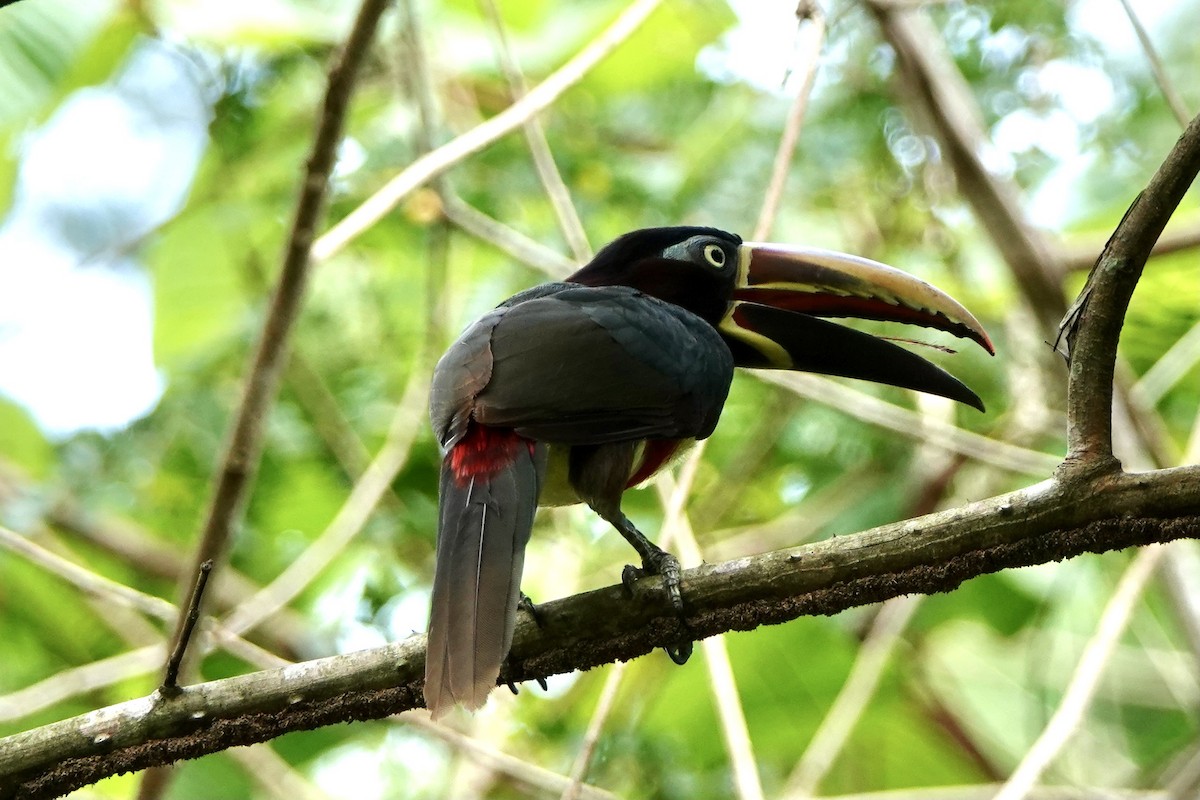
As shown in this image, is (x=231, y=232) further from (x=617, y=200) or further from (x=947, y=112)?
(x=947, y=112)

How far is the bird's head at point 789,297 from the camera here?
2.85 m

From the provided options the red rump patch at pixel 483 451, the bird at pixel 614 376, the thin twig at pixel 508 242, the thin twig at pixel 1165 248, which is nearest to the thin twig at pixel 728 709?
the bird at pixel 614 376

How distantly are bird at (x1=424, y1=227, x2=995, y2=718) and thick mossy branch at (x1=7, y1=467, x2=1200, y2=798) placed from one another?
0.08 meters

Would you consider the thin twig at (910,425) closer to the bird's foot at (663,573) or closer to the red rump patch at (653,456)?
the red rump patch at (653,456)

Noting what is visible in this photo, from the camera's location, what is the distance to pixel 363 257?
5.27 m

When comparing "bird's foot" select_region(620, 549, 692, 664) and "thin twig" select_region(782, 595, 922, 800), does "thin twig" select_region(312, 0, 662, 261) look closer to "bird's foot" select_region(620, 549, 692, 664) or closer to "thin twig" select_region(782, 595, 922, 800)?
"bird's foot" select_region(620, 549, 692, 664)

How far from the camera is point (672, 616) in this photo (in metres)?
2.24

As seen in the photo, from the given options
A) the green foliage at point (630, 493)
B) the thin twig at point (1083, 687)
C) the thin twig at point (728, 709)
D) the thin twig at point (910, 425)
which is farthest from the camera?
the green foliage at point (630, 493)

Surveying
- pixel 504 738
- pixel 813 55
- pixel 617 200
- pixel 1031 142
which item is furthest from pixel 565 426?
pixel 1031 142

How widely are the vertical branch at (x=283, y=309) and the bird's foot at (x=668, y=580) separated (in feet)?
3.48

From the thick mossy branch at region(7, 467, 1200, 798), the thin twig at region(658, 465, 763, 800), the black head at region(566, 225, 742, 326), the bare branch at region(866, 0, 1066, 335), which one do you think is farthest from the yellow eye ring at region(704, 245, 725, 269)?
the bare branch at region(866, 0, 1066, 335)

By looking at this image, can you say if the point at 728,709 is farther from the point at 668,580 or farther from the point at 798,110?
the point at 798,110

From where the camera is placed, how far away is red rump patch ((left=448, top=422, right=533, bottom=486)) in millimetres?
2498

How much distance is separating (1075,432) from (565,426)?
3.14ft
